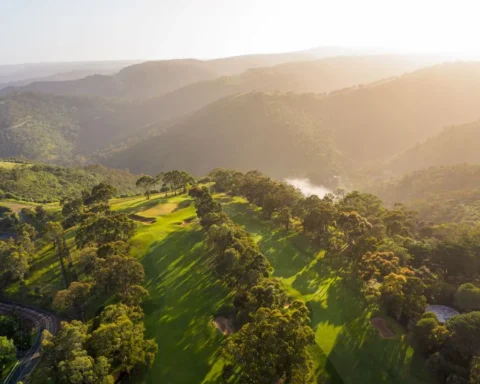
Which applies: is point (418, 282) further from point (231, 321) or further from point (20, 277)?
point (20, 277)

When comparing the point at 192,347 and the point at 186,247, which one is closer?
the point at 192,347

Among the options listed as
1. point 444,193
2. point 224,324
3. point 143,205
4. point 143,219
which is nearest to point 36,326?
point 224,324

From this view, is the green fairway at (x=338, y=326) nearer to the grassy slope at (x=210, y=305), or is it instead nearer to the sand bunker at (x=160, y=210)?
the grassy slope at (x=210, y=305)

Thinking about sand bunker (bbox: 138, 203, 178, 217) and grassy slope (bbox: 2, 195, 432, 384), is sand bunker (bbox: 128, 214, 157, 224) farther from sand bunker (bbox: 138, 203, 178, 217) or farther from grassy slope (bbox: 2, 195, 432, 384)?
grassy slope (bbox: 2, 195, 432, 384)

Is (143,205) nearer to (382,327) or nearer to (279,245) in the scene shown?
(279,245)

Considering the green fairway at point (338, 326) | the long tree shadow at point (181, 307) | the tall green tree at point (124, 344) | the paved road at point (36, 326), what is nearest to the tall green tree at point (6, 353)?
the paved road at point (36, 326)

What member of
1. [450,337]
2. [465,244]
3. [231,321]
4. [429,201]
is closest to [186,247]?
[231,321]

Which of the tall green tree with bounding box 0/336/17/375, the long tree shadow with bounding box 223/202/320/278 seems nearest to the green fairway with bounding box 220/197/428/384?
the long tree shadow with bounding box 223/202/320/278
